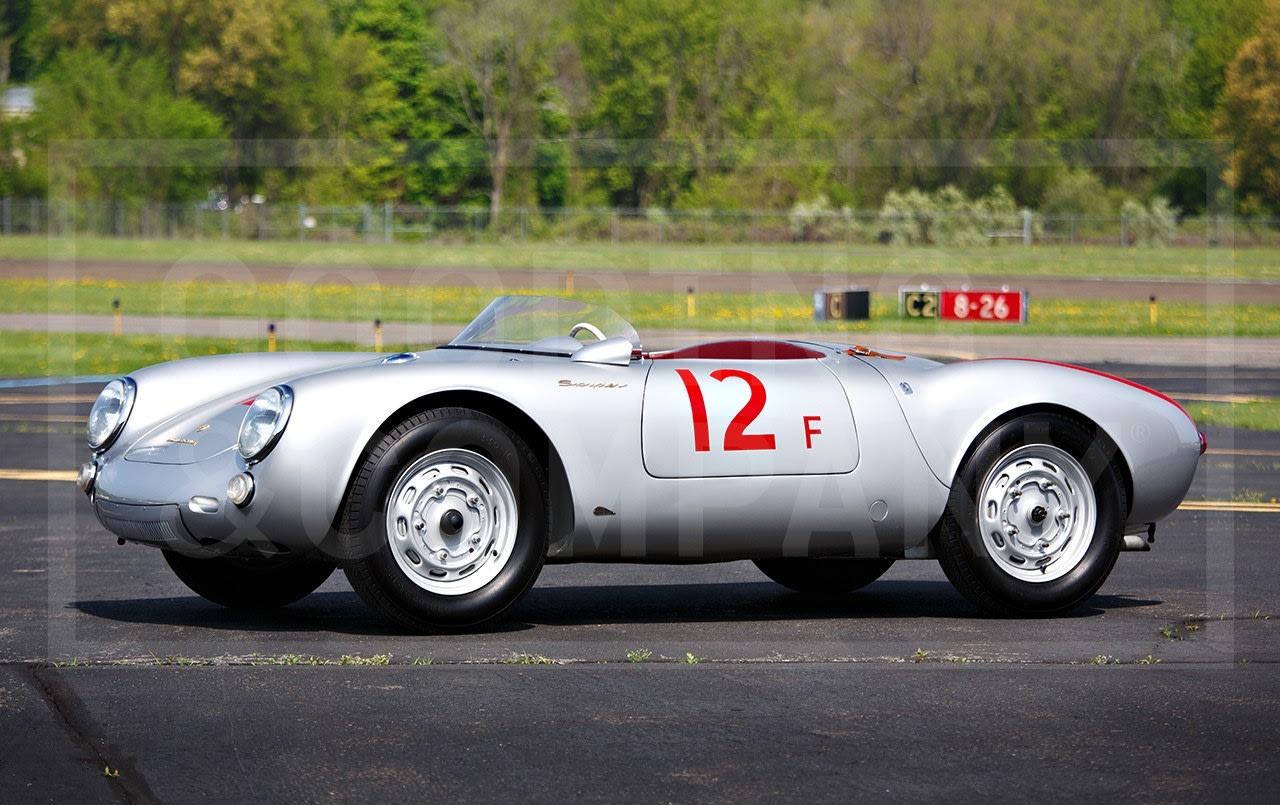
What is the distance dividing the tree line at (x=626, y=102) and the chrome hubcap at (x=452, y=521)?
6384 centimetres

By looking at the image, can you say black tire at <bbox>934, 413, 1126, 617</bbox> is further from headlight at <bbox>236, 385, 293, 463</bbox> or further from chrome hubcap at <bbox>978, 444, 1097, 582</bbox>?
headlight at <bbox>236, 385, 293, 463</bbox>

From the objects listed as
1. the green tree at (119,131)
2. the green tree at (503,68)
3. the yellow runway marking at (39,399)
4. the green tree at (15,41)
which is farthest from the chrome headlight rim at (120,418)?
the green tree at (15,41)

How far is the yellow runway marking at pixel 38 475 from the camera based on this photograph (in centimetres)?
1116

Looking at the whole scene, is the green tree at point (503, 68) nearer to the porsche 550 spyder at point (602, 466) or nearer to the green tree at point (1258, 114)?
the green tree at point (1258, 114)

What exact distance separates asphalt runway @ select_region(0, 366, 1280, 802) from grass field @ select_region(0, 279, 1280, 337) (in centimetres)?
2307

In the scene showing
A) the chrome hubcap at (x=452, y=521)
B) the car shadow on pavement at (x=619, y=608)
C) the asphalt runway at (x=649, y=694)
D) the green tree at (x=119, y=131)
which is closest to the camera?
the asphalt runway at (x=649, y=694)

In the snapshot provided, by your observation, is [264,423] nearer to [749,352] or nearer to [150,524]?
[150,524]

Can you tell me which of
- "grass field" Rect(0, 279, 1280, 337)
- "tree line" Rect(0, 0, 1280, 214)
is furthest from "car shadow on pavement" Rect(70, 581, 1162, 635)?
"tree line" Rect(0, 0, 1280, 214)

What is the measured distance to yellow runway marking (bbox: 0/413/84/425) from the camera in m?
15.6

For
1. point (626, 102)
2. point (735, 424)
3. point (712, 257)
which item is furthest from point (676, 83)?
point (735, 424)

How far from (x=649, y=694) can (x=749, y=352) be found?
225 centimetres

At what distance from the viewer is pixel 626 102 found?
81.8 meters

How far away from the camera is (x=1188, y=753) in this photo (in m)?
4.44

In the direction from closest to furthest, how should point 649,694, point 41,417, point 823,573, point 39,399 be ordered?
point 649,694 < point 823,573 < point 41,417 < point 39,399
